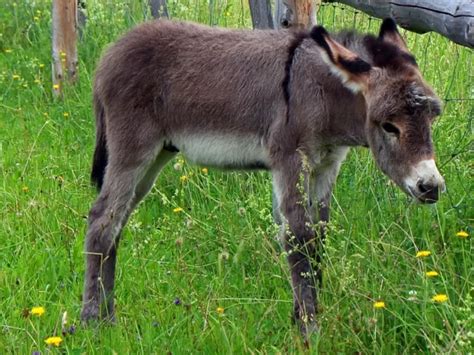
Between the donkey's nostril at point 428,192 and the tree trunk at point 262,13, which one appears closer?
the donkey's nostril at point 428,192

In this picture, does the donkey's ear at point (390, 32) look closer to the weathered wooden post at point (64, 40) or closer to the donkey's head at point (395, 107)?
the donkey's head at point (395, 107)

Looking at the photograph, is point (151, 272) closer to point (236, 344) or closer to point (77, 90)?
point (236, 344)

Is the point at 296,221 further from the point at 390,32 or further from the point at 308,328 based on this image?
the point at 390,32

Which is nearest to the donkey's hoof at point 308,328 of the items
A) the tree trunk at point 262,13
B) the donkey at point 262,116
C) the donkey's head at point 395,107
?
the donkey at point 262,116

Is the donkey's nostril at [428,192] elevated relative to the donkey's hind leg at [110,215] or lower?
elevated

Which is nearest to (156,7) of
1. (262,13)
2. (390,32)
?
(262,13)

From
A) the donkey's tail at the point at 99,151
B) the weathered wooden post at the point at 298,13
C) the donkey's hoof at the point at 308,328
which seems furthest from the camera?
the weathered wooden post at the point at 298,13

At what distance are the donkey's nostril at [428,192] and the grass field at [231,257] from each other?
0.24 m

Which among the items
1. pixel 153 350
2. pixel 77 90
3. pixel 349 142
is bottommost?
pixel 77 90

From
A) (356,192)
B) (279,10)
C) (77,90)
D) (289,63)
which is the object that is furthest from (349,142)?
(77,90)

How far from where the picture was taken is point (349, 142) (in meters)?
4.13

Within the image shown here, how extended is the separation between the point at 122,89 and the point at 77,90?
3.08 m

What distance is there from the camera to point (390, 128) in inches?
149

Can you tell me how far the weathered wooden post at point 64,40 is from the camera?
7.56 m
